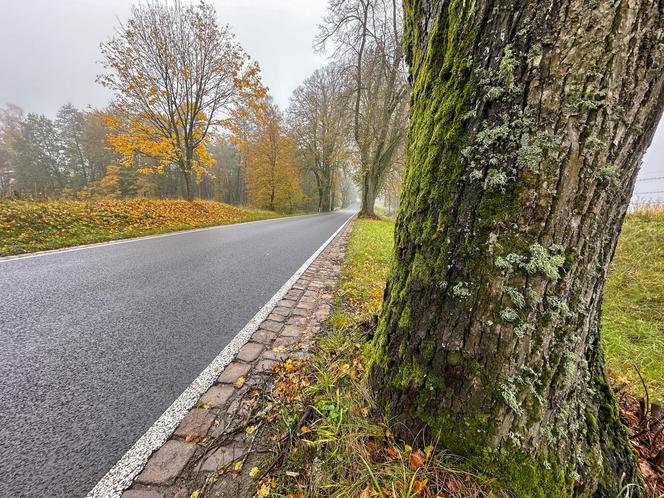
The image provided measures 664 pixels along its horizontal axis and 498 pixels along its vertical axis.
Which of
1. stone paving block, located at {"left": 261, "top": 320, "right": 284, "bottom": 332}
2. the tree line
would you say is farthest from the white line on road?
the tree line

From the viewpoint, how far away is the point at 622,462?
1030 millimetres

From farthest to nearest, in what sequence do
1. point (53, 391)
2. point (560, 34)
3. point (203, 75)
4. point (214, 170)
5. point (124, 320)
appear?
1. point (214, 170)
2. point (203, 75)
3. point (124, 320)
4. point (53, 391)
5. point (560, 34)

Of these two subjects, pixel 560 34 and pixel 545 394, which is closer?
pixel 560 34

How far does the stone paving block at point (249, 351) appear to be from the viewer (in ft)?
6.63

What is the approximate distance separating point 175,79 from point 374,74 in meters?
9.82

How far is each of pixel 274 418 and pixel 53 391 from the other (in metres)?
1.43

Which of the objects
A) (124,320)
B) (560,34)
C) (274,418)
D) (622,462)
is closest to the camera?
(560,34)

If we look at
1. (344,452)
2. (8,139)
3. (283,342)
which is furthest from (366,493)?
(8,139)

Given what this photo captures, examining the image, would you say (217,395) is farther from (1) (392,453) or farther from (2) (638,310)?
(2) (638,310)

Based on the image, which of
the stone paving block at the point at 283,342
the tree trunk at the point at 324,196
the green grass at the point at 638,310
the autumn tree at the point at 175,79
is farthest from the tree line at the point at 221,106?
the stone paving block at the point at 283,342

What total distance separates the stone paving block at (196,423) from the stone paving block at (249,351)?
51 cm

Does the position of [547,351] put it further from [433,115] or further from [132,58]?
[132,58]

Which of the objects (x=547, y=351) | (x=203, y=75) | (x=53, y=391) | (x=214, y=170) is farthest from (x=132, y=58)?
(x=214, y=170)

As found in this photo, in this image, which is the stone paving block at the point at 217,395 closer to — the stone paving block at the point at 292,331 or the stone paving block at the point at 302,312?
the stone paving block at the point at 292,331
